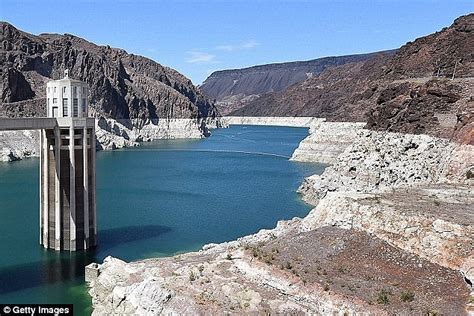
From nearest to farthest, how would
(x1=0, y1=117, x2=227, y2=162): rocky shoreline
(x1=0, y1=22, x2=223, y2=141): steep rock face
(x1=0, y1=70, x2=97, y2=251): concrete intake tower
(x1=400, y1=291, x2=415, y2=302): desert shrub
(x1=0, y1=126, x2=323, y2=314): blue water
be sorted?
(x1=400, y1=291, x2=415, y2=302): desert shrub → (x1=0, y1=126, x2=323, y2=314): blue water → (x1=0, y1=70, x2=97, y2=251): concrete intake tower → (x1=0, y1=117, x2=227, y2=162): rocky shoreline → (x1=0, y1=22, x2=223, y2=141): steep rock face

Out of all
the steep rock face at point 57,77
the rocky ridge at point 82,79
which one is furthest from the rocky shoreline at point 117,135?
the steep rock face at point 57,77

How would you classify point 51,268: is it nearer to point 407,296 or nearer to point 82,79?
point 407,296

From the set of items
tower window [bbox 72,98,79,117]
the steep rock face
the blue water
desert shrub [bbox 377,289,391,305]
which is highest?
the steep rock face

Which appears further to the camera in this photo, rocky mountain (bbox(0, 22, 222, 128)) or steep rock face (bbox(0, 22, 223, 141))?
steep rock face (bbox(0, 22, 223, 141))

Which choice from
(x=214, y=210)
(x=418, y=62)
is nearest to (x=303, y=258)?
(x=214, y=210)

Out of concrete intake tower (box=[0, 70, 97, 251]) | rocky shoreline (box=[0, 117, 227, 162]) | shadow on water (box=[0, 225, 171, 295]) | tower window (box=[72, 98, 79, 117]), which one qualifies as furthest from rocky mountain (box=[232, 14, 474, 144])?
rocky shoreline (box=[0, 117, 227, 162])

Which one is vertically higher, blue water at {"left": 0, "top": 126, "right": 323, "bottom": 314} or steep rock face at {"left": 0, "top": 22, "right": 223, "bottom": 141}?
steep rock face at {"left": 0, "top": 22, "right": 223, "bottom": 141}

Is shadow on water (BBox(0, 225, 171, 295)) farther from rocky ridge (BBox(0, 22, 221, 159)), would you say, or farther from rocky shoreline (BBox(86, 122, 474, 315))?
rocky ridge (BBox(0, 22, 221, 159))

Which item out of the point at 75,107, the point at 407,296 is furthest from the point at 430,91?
the point at 407,296
